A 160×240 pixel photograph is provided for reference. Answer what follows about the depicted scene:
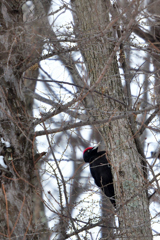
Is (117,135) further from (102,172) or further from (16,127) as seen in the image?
(16,127)

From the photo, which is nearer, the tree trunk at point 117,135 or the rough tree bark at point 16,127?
the rough tree bark at point 16,127

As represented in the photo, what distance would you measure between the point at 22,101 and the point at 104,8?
188 cm

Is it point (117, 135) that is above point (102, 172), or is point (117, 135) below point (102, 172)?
above

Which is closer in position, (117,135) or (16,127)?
(16,127)

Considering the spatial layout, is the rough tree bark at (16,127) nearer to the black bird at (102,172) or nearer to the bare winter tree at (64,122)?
the bare winter tree at (64,122)

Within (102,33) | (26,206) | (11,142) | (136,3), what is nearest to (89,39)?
(102,33)

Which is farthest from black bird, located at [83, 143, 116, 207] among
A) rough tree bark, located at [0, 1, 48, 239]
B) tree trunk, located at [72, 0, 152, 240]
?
rough tree bark, located at [0, 1, 48, 239]

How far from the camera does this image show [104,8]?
14.7ft

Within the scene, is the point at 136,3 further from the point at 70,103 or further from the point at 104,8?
the point at 104,8

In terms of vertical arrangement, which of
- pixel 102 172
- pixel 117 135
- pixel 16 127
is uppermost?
pixel 16 127

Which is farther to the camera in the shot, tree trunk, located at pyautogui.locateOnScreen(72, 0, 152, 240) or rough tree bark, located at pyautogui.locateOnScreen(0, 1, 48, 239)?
tree trunk, located at pyautogui.locateOnScreen(72, 0, 152, 240)

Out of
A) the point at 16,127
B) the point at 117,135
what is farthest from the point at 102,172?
the point at 16,127

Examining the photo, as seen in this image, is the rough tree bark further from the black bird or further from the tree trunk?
the black bird

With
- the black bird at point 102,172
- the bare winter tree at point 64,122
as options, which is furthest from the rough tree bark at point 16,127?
the black bird at point 102,172
